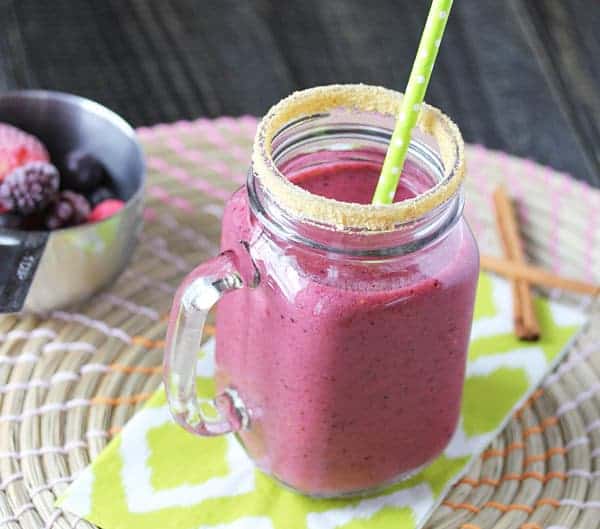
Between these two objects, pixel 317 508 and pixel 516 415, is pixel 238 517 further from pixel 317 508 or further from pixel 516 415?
pixel 516 415

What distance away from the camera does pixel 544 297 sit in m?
1.02

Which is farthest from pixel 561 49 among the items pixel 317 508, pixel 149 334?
pixel 317 508

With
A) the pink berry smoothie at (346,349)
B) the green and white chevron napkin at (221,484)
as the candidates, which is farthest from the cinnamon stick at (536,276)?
the pink berry smoothie at (346,349)

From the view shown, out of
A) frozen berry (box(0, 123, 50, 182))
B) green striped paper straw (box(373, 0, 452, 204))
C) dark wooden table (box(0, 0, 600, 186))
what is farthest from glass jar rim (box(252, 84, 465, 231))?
dark wooden table (box(0, 0, 600, 186))

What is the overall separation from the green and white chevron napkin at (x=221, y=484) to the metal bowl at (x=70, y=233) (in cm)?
14

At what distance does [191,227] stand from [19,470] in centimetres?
33

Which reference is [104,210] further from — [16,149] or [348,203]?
[348,203]

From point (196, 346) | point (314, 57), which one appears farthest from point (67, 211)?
point (314, 57)

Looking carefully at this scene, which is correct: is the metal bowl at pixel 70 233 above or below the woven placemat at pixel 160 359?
above

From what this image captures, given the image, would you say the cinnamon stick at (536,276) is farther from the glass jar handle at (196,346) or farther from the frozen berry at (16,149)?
the frozen berry at (16,149)

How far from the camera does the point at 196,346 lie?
726mm

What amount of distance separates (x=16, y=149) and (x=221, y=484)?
1.27 feet

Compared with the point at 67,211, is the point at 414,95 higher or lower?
higher

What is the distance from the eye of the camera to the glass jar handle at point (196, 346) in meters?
0.69
